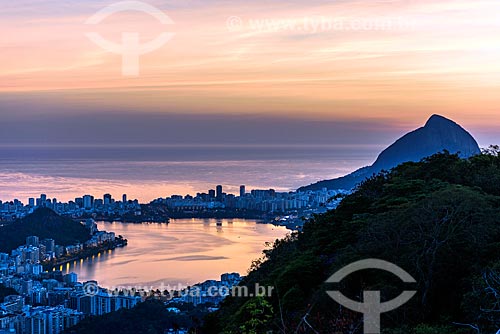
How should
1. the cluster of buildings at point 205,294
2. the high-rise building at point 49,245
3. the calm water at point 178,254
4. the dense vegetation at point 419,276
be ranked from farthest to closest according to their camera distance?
the high-rise building at point 49,245 → the calm water at point 178,254 → the cluster of buildings at point 205,294 → the dense vegetation at point 419,276

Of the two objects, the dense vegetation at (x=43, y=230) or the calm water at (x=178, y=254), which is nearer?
the calm water at (x=178, y=254)

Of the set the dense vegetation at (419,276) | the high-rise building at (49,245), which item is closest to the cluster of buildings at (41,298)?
the high-rise building at (49,245)

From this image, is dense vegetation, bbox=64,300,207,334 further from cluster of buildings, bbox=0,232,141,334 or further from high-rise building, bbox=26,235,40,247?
high-rise building, bbox=26,235,40,247

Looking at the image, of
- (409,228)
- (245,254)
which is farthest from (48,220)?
(409,228)

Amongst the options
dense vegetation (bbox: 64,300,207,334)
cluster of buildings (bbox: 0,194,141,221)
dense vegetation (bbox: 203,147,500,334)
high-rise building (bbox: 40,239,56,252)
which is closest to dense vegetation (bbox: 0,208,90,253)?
high-rise building (bbox: 40,239,56,252)

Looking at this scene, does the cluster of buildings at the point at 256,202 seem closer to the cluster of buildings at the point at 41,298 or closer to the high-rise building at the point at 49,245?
the high-rise building at the point at 49,245

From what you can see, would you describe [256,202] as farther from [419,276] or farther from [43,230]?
[419,276]
